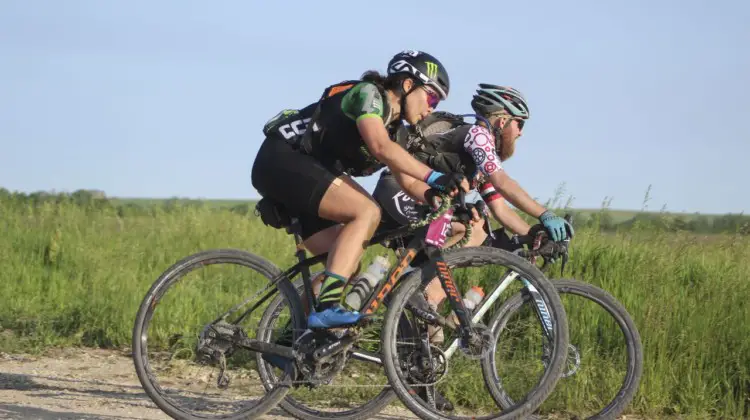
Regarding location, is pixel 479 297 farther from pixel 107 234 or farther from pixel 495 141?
pixel 107 234

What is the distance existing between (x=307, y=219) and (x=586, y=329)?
203 centimetres

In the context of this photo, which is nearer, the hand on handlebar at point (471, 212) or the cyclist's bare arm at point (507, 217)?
the hand on handlebar at point (471, 212)

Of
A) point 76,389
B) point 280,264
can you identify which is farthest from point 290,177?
point 280,264

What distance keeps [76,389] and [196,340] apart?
3.75ft

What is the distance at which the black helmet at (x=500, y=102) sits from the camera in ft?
21.8

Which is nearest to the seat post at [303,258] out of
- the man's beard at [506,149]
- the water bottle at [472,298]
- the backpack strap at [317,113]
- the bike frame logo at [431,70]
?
the backpack strap at [317,113]

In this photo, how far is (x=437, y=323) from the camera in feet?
18.6

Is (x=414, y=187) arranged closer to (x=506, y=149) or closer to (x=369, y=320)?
(x=369, y=320)

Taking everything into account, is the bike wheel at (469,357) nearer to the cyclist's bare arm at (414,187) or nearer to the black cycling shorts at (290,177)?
the cyclist's bare arm at (414,187)

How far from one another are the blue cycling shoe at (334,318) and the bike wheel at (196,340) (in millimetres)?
279

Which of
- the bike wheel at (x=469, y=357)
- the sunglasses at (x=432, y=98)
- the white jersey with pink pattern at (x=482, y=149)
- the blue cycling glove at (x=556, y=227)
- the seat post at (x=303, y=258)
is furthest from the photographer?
the white jersey with pink pattern at (x=482, y=149)

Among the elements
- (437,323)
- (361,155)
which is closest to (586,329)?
(437,323)

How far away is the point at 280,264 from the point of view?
1056 centimetres

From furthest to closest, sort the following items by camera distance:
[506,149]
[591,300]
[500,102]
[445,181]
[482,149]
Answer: [506,149] → [500,102] → [482,149] → [591,300] → [445,181]
